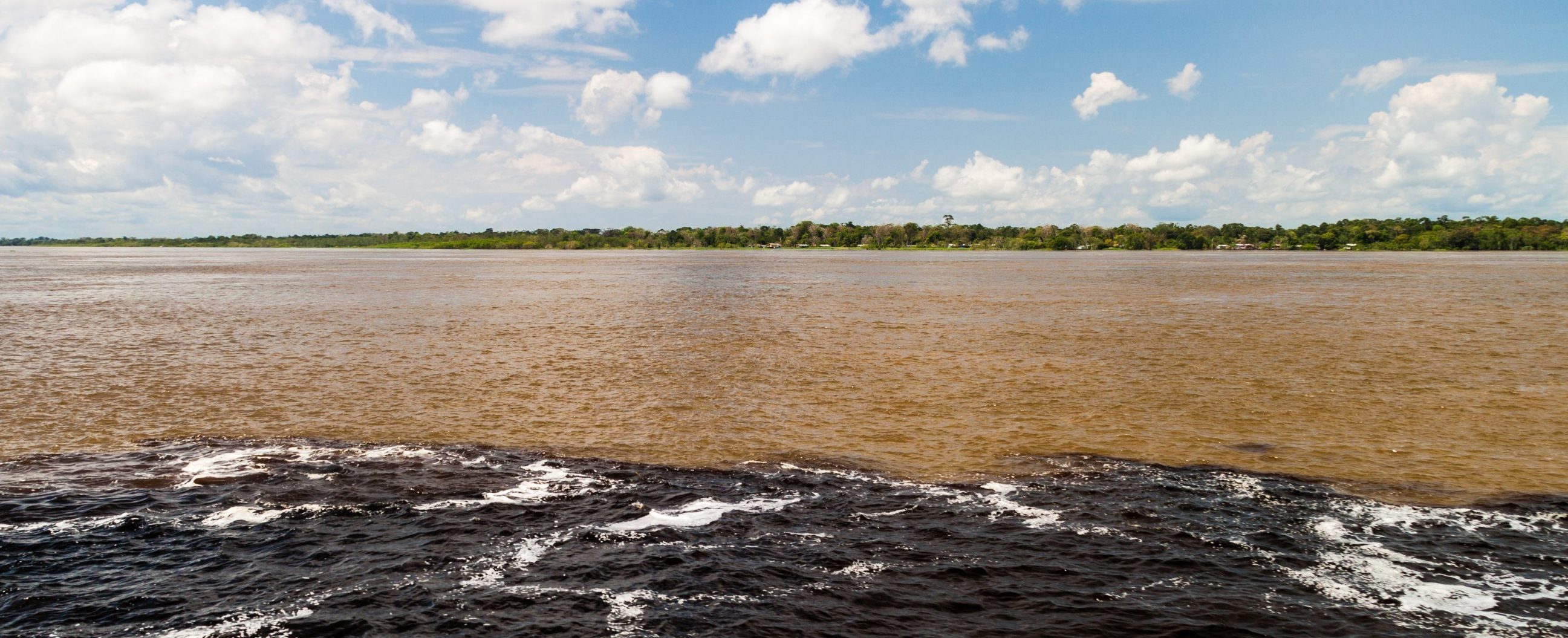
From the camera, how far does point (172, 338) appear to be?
31.9 metres

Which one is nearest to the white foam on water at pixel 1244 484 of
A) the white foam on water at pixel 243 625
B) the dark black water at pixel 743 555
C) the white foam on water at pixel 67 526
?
the dark black water at pixel 743 555

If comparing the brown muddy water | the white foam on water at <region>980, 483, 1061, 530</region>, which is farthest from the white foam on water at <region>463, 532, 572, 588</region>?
the white foam on water at <region>980, 483, 1061, 530</region>

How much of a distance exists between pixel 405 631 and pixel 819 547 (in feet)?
14.6

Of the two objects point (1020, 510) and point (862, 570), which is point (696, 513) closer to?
point (862, 570)

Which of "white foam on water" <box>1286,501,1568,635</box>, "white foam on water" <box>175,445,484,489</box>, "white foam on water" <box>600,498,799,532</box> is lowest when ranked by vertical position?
"white foam on water" <box>1286,501,1568,635</box>

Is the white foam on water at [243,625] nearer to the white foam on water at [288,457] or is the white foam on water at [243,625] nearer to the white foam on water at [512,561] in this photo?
the white foam on water at [512,561]

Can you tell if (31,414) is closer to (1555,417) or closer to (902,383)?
(902,383)

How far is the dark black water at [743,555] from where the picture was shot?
881 centimetres

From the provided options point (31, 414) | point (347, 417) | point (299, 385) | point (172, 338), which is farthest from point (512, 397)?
point (172, 338)

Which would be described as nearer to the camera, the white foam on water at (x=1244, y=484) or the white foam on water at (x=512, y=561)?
the white foam on water at (x=512, y=561)

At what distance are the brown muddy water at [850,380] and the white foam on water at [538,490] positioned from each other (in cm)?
151

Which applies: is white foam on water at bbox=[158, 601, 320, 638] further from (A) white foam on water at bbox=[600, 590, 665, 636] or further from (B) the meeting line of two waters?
(A) white foam on water at bbox=[600, 590, 665, 636]

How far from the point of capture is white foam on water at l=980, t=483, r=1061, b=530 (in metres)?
11.5

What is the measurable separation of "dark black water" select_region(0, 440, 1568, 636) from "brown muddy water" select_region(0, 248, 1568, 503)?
1.66 metres
